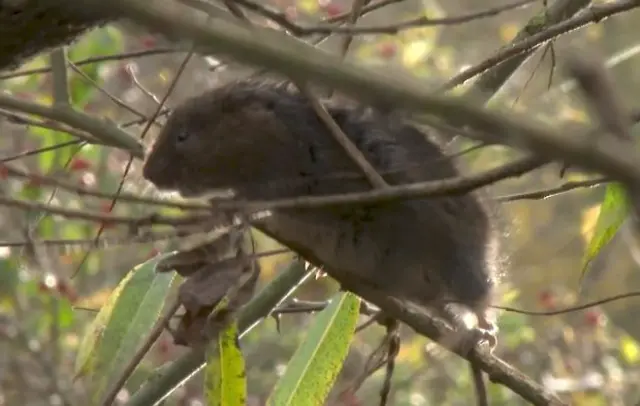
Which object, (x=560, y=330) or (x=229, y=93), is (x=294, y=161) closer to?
(x=229, y=93)

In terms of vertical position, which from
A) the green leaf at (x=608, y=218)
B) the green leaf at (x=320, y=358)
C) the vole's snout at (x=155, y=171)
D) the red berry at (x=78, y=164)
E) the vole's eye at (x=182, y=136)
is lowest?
the green leaf at (x=320, y=358)

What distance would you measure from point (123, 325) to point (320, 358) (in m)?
0.40

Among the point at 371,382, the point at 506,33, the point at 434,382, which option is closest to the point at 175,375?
the point at 371,382

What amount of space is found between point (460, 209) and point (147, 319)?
765 mm

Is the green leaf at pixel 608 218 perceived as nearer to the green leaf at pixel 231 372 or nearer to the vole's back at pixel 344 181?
the vole's back at pixel 344 181

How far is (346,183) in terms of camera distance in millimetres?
2328

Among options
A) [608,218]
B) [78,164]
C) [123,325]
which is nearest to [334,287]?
[78,164]

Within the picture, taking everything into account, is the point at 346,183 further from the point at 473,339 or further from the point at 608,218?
the point at 608,218

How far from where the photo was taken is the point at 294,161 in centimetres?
245

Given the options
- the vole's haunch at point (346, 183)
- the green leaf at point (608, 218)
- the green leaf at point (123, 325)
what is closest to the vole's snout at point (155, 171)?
the vole's haunch at point (346, 183)

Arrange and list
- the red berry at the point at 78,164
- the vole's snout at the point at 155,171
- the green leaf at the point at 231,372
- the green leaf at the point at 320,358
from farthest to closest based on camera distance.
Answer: the red berry at the point at 78,164 < the vole's snout at the point at 155,171 < the green leaf at the point at 320,358 < the green leaf at the point at 231,372

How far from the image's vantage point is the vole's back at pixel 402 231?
2.23 meters

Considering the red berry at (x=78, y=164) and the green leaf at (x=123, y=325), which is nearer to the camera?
the green leaf at (x=123, y=325)

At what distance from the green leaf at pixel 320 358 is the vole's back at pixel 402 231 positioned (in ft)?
1.10
